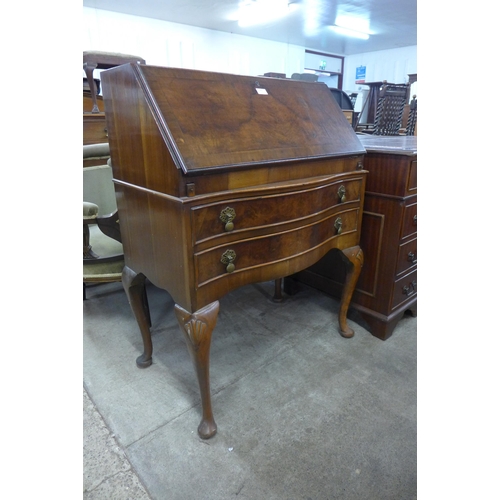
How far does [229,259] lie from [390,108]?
2.71 metres

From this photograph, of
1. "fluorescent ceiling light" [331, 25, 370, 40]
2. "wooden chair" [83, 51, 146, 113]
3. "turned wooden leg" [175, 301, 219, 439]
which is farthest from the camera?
"fluorescent ceiling light" [331, 25, 370, 40]

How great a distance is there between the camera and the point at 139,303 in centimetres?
154

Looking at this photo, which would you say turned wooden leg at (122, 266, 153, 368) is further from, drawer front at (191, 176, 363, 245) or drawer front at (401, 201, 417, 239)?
drawer front at (401, 201, 417, 239)

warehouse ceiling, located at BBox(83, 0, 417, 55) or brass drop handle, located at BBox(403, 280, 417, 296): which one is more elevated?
warehouse ceiling, located at BBox(83, 0, 417, 55)

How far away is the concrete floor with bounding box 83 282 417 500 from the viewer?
1.14m

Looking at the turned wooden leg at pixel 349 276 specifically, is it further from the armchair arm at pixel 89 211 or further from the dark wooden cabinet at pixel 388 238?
the armchair arm at pixel 89 211

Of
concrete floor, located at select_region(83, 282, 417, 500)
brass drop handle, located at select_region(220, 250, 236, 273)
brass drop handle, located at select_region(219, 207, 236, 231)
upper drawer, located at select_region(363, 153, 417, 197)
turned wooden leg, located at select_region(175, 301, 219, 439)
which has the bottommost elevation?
concrete floor, located at select_region(83, 282, 417, 500)

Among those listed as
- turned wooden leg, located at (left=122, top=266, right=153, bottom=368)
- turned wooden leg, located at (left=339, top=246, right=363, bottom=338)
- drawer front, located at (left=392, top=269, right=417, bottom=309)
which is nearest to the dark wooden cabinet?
drawer front, located at (left=392, top=269, right=417, bottom=309)

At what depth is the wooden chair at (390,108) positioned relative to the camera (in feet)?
10.3

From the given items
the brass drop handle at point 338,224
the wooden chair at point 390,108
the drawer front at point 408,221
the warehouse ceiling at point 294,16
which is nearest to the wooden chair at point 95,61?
the wooden chair at point 390,108

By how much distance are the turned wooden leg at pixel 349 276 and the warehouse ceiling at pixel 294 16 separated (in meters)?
6.30

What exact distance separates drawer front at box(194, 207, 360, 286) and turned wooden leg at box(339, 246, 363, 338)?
17 cm
